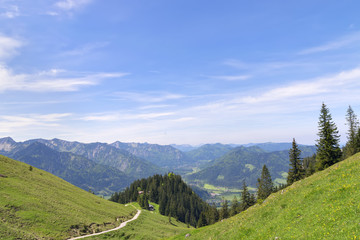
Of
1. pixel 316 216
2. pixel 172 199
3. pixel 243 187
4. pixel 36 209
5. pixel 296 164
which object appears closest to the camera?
pixel 316 216

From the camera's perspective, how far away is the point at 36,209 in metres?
51.8

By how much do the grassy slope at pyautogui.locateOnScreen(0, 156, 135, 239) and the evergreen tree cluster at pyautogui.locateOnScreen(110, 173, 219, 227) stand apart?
61423mm

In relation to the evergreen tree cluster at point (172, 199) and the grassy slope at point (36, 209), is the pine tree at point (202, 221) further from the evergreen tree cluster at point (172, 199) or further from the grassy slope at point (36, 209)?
the grassy slope at point (36, 209)

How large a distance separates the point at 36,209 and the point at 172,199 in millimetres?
106137

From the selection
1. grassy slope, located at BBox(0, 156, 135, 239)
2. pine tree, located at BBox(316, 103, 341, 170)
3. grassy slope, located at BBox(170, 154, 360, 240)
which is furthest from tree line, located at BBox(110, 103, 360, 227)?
grassy slope, located at BBox(0, 156, 135, 239)

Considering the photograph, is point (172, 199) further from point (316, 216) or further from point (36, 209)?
point (316, 216)

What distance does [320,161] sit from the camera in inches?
2491

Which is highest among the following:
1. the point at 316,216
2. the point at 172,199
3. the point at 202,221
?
the point at 316,216

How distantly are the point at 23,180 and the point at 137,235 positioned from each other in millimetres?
45268

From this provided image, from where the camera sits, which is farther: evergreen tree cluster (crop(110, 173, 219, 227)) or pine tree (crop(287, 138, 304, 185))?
evergreen tree cluster (crop(110, 173, 219, 227))

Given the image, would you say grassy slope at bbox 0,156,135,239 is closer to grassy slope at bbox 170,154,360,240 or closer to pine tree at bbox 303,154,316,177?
grassy slope at bbox 170,154,360,240

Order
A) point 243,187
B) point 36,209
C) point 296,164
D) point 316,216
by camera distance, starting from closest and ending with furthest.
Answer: point 316,216, point 36,209, point 296,164, point 243,187

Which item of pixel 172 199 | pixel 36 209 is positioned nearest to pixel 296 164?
pixel 36 209

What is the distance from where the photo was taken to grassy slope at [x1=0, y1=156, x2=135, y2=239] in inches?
1726
